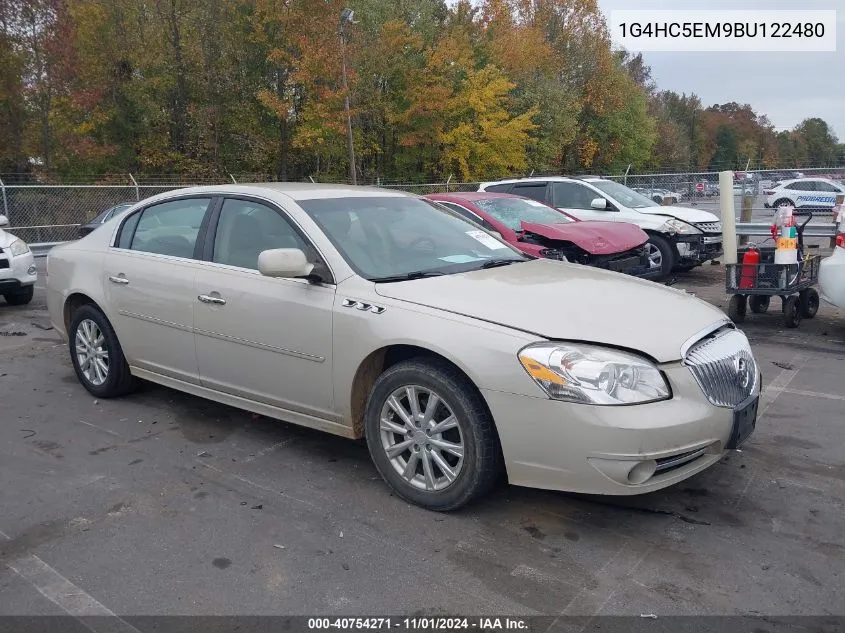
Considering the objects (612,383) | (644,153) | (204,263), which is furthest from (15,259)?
(644,153)

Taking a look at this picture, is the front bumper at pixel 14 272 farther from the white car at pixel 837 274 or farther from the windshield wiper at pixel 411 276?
the white car at pixel 837 274

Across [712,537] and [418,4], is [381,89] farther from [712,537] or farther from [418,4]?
[712,537]

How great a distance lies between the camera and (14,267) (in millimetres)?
9195

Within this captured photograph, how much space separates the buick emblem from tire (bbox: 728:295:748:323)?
4792 mm

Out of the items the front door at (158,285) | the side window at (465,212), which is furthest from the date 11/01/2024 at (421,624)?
the side window at (465,212)

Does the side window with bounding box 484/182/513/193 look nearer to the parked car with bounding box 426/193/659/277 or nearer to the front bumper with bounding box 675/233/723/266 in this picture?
the parked car with bounding box 426/193/659/277

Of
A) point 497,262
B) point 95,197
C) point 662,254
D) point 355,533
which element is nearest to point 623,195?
point 662,254

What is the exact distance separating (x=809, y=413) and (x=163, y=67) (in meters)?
28.7

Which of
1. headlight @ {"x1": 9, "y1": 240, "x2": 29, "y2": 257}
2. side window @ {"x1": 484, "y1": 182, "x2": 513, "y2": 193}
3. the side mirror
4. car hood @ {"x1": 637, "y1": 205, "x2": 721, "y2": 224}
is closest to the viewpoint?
the side mirror

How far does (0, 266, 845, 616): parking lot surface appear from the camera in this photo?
287cm

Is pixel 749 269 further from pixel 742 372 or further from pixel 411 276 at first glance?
pixel 411 276

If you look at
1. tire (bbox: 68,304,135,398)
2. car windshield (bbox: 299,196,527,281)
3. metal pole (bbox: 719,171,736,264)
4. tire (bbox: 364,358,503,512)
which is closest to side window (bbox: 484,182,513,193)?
metal pole (bbox: 719,171,736,264)

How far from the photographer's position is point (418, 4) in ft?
114

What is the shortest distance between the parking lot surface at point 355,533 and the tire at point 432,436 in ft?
0.44
